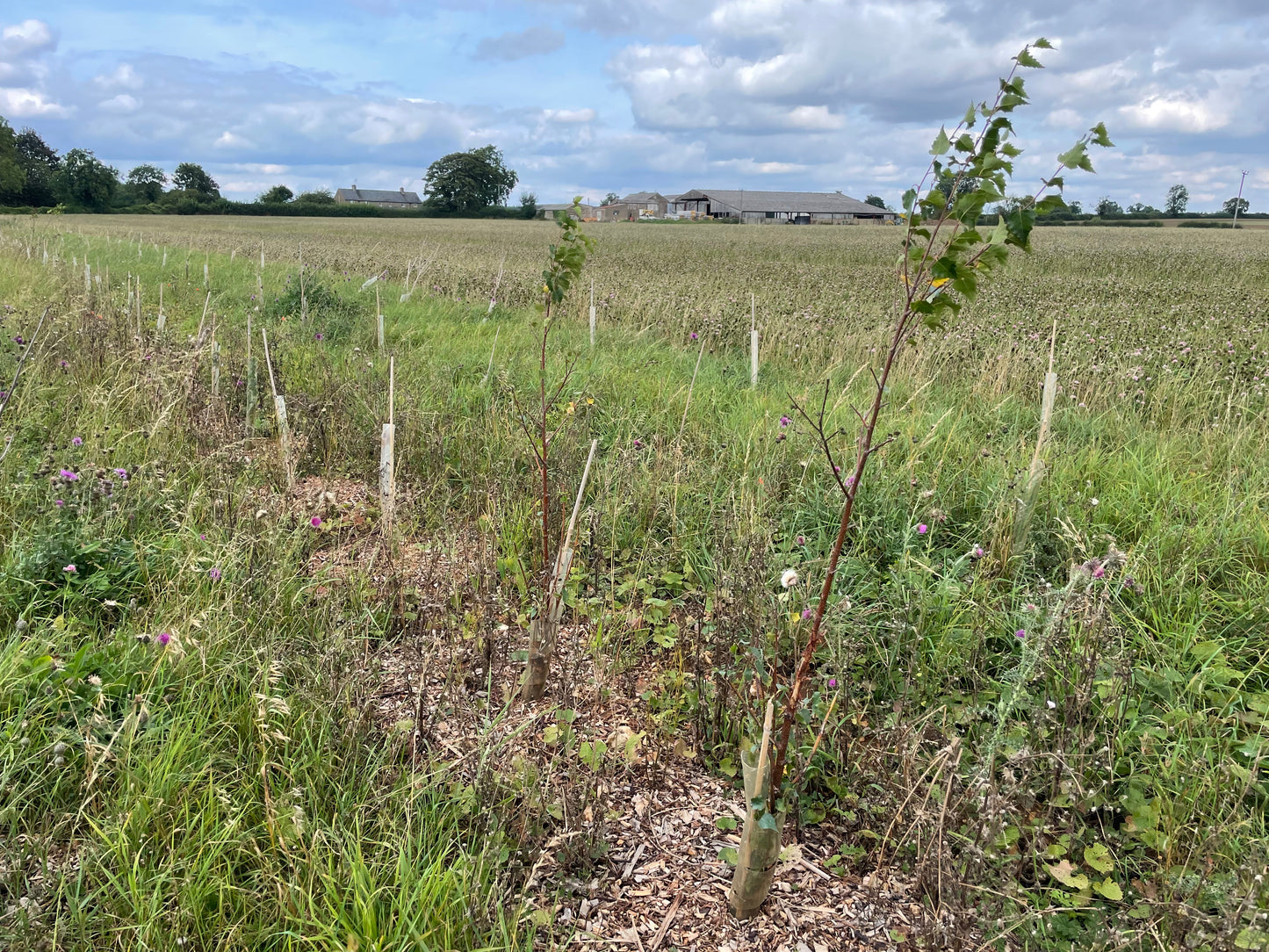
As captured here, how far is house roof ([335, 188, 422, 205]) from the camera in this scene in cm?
11375

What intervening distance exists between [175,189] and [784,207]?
7347 cm

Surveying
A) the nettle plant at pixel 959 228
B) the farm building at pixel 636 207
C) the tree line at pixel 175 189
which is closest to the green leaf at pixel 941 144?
the nettle plant at pixel 959 228

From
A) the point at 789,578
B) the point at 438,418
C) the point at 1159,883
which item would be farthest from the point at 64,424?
the point at 1159,883

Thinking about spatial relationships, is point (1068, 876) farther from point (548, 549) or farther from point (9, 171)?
point (9, 171)

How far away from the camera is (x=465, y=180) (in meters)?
96.3

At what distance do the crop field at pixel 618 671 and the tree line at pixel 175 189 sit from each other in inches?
2771

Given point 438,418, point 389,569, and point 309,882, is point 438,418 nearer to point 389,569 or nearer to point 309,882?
point 389,569

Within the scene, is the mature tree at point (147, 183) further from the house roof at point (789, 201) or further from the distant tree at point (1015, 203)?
the distant tree at point (1015, 203)

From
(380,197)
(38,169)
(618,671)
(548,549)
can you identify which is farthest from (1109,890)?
(380,197)

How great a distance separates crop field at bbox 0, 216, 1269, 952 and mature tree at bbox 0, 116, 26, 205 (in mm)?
80509

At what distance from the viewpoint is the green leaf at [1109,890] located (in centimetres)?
187

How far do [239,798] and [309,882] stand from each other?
1.47 ft

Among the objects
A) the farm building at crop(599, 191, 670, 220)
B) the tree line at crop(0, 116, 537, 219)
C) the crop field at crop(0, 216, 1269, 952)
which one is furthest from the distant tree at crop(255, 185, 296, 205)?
the crop field at crop(0, 216, 1269, 952)

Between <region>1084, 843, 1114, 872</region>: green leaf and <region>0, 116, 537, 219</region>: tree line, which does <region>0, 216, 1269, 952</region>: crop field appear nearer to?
<region>1084, 843, 1114, 872</region>: green leaf
